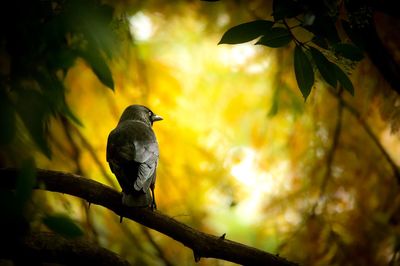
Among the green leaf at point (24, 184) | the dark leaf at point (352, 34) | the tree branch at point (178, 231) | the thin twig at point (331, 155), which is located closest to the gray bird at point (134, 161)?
the tree branch at point (178, 231)

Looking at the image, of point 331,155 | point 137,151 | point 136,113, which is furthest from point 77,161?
point 331,155

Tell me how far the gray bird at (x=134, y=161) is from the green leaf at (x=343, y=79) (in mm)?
1065

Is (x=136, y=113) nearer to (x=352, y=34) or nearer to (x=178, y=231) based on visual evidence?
(x=178, y=231)

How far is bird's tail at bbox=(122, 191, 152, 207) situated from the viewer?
209cm

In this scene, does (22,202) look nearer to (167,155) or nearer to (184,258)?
(184,258)

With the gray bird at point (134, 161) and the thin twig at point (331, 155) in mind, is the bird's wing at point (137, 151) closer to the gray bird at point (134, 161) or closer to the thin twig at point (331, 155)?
the gray bird at point (134, 161)

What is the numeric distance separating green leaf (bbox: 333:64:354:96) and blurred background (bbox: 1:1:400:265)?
2.70 feet

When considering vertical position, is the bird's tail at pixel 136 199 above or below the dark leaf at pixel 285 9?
below

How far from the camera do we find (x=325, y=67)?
1.61 m

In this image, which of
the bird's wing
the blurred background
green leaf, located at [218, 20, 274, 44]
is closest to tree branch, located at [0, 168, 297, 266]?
the bird's wing

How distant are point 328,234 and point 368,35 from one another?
60.4 inches

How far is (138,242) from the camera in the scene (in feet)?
10.2

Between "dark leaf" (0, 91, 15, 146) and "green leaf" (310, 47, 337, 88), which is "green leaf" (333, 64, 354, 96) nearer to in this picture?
"green leaf" (310, 47, 337, 88)

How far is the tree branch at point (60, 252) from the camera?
184 cm
